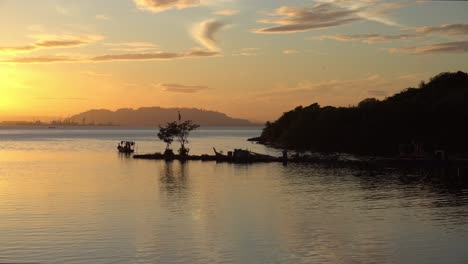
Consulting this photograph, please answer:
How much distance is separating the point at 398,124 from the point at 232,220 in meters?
85.7

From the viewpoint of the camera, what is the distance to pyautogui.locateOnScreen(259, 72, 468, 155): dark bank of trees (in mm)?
111944

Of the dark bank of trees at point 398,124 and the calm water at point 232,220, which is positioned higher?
the dark bank of trees at point 398,124

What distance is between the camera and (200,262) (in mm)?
27812

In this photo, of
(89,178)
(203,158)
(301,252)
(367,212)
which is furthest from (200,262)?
(203,158)

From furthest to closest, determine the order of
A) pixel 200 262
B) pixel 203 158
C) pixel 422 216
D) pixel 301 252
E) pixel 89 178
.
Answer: pixel 203 158
pixel 89 178
pixel 422 216
pixel 301 252
pixel 200 262

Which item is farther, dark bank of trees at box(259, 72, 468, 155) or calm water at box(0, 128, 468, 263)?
dark bank of trees at box(259, 72, 468, 155)

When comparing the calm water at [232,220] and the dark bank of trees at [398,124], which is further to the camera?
the dark bank of trees at [398,124]

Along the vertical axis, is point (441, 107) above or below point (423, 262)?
above

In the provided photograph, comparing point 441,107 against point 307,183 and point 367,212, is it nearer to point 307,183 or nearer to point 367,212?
point 307,183

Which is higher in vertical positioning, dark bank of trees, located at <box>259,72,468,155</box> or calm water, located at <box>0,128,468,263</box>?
dark bank of trees, located at <box>259,72,468,155</box>

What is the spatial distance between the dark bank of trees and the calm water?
150 ft

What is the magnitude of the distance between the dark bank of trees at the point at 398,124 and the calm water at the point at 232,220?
150 ft

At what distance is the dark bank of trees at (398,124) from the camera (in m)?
112

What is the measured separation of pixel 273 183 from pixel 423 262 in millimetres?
35610
